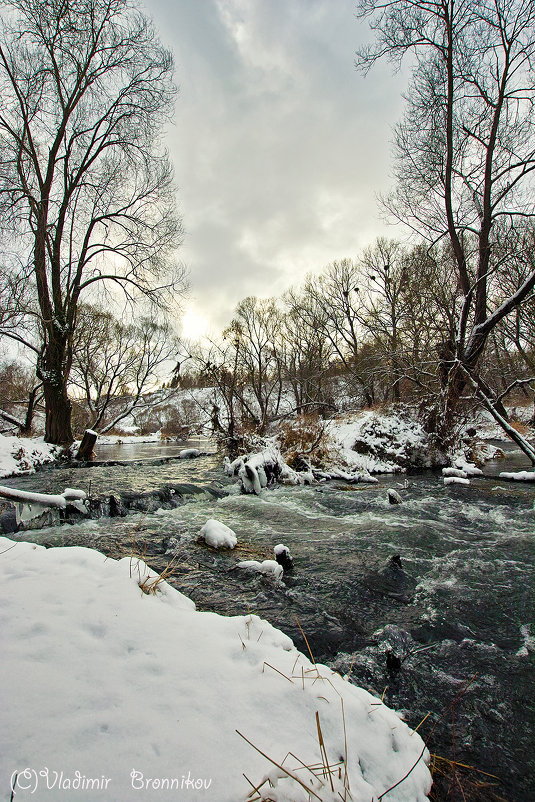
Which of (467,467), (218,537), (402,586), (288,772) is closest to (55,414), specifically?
(218,537)

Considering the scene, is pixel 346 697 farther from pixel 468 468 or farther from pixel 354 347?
pixel 354 347

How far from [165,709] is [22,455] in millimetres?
11648

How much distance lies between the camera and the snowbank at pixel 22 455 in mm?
9637

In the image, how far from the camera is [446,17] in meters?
8.68

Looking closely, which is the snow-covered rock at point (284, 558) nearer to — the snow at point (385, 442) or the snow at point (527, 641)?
the snow at point (527, 641)

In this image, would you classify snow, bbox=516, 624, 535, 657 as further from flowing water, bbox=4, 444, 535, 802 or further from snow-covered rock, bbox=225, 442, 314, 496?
snow-covered rock, bbox=225, 442, 314, 496

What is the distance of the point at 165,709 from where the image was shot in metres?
1.36

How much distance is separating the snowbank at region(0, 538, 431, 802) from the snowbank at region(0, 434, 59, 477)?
9.38 metres

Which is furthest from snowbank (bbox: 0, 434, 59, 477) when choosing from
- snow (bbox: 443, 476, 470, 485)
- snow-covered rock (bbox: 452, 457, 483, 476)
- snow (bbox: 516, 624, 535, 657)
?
snow-covered rock (bbox: 452, 457, 483, 476)

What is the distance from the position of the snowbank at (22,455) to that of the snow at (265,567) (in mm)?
8695

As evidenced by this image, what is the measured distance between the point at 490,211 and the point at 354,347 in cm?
1429

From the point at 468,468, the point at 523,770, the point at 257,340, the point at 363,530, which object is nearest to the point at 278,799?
the point at 523,770

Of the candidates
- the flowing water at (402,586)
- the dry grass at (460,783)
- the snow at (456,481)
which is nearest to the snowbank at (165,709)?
the dry grass at (460,783)

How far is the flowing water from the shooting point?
2.08m
